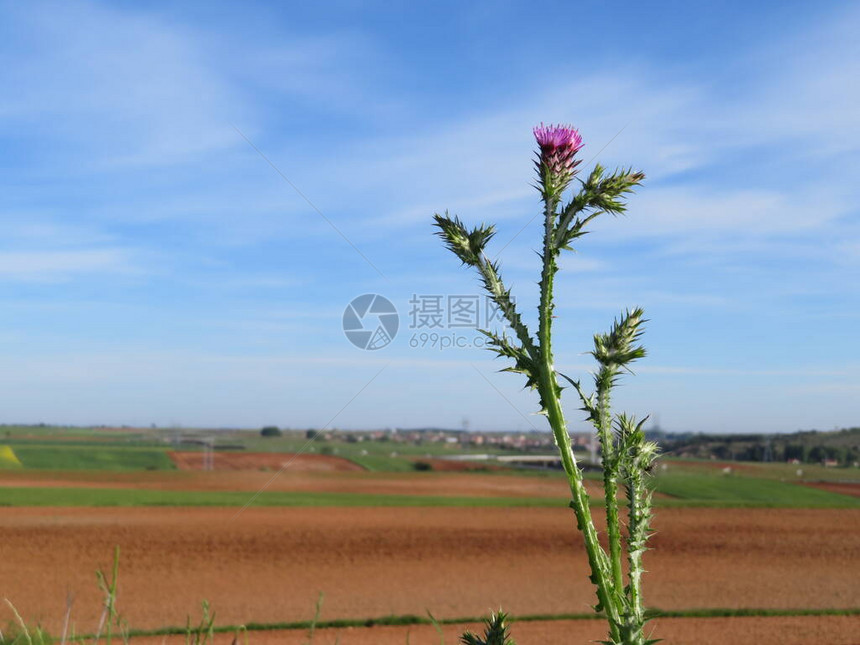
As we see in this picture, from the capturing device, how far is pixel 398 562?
65.4 ft

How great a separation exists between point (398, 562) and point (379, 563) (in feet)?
1.64

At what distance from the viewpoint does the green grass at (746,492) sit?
37125mm

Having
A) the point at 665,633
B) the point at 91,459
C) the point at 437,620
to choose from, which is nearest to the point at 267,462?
the point at 91,459

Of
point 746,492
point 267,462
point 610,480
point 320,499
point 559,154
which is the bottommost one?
point 267,462

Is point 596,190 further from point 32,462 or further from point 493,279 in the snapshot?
point 32,462

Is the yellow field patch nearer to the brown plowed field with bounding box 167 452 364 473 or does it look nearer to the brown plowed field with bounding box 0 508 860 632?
the brown plowed field with bounding box 167 452 364 473

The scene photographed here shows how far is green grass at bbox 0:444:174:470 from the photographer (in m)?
62.6

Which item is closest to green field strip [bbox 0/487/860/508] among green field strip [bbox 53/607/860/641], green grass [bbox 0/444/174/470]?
green field strip [bbox 53/607/860/641]

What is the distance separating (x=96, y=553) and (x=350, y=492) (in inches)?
831

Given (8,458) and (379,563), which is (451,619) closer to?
(379,563)

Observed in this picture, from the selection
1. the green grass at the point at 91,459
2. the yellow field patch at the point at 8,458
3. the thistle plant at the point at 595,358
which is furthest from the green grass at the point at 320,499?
the thistle plant at the point at 595,358

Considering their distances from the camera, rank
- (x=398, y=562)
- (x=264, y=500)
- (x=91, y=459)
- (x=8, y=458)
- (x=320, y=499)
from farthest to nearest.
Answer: (x=91, y=459) < (x=8, y=458) < (x=320, y=499) < (x=264, y=500) < (x=398, y=562)

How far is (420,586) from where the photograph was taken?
1741cm

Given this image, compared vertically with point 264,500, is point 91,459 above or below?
below
